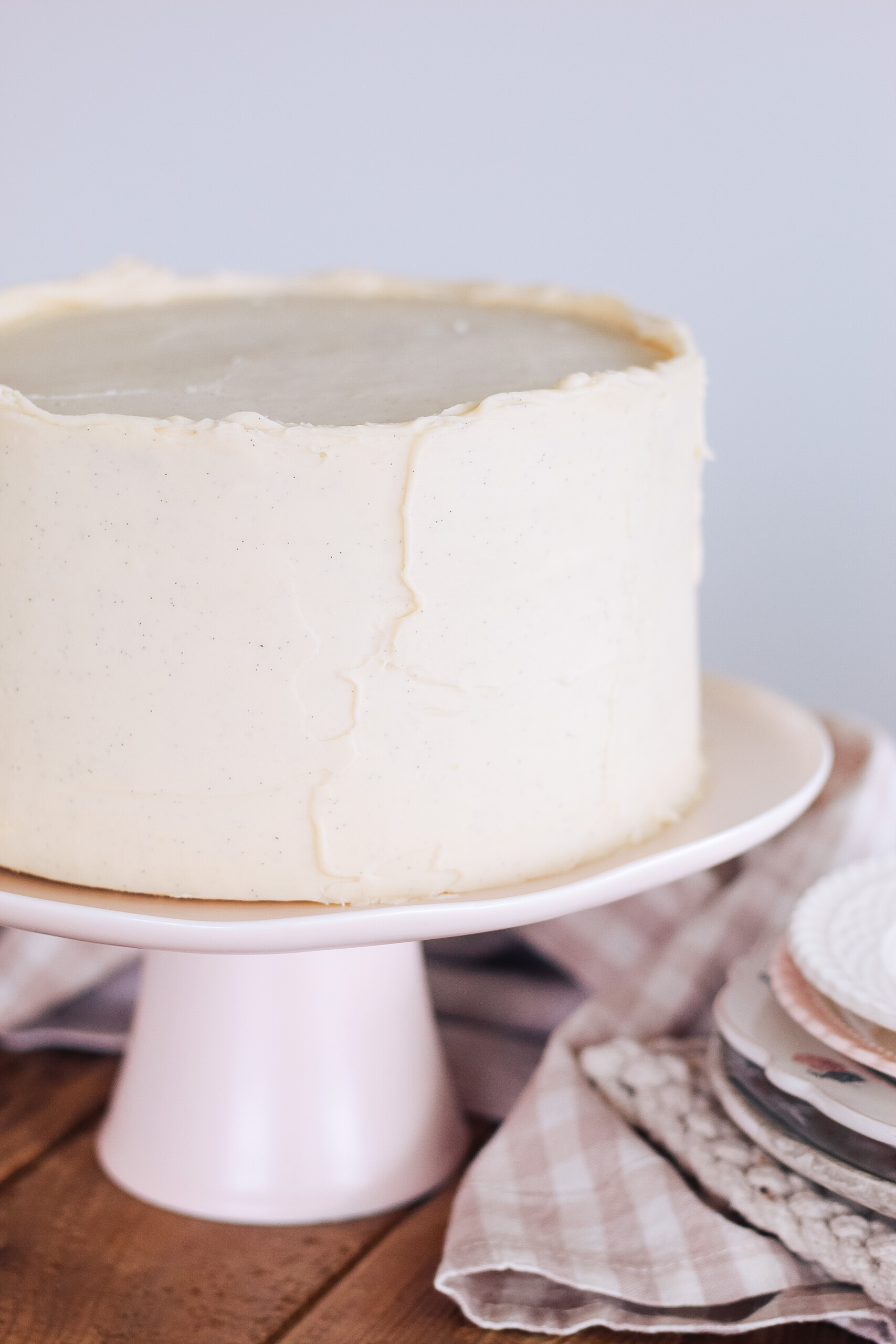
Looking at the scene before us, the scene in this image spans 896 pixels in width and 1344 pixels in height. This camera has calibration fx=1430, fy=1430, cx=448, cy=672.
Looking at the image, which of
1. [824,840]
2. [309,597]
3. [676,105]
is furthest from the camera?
[676,105]

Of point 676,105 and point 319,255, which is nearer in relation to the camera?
point 676,105

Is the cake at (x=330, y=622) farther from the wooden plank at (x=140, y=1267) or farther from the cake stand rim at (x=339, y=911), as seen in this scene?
the wooden plank at (x=140, y=1267)

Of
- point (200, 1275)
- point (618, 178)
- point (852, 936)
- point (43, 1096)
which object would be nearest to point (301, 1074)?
point (200, 1275)

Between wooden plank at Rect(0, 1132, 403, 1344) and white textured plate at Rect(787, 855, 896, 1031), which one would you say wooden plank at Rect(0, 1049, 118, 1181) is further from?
white textured plate at Rect(787, 855, 896, 1031)

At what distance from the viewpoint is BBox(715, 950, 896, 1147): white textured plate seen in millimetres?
693

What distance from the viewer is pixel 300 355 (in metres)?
0.82

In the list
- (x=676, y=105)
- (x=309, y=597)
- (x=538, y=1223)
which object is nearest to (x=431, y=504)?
(x=309, y=597)

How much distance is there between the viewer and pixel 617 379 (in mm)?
721

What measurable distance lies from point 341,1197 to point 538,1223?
15 cm

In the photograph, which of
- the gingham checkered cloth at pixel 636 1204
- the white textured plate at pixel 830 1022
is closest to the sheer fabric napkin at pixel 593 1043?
the gingham checkered cloth at pixel 636 1204

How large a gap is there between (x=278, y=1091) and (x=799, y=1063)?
0.33 m

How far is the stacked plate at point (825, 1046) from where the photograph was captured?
698 mm

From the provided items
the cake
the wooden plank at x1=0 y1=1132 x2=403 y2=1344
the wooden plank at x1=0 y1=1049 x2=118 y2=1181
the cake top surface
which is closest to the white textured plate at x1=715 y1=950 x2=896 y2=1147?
the cake

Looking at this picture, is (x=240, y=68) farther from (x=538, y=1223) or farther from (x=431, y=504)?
(x=538, y=1223)
